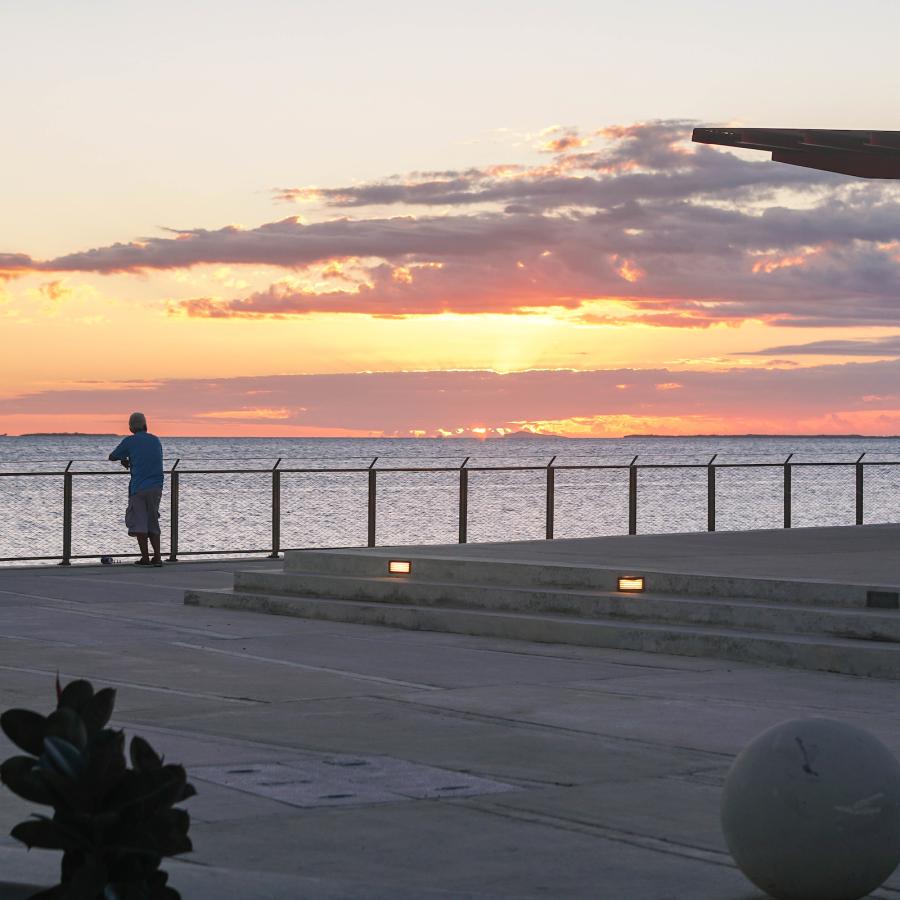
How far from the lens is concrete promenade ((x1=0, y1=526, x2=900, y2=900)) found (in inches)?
243

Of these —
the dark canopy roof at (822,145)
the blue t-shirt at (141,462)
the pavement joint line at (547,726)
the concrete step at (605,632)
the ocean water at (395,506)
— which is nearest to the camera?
the pavement joint line at (547,726)

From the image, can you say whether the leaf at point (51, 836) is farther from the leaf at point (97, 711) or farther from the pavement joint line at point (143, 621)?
the pavement joint line at point (143, 621)

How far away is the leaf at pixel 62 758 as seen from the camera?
3932 millimetres

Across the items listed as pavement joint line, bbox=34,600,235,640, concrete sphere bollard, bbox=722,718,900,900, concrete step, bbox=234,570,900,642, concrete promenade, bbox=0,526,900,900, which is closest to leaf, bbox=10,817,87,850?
concrete promenade, bbox=0,526,900,900

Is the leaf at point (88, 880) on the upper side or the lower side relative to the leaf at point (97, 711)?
lower

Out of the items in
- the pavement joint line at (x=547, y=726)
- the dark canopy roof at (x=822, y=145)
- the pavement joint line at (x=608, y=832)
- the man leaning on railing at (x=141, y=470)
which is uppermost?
the dark canopy roof at (x=822, y=145)

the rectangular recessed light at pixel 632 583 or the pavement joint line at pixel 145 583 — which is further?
the pavement joint line at pixel 145 583

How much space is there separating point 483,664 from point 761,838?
23.7 feet

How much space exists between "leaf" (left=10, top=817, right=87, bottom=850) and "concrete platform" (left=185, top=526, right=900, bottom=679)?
336 inches

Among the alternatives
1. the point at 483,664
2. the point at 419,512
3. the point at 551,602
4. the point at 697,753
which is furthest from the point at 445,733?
the point at 419,512

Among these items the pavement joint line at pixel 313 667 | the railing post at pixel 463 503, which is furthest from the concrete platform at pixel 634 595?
the railing post at pixel 463 503

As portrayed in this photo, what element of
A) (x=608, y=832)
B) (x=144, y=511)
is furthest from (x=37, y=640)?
(x=608, y=832)

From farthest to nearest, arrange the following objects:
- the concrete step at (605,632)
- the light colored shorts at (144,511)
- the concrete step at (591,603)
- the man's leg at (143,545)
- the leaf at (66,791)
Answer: the man's leg at (143,545), the light colored shorts at (144,511), the concrete step at (591,603), the concrete step at (605,632), the leaf at (66,791)

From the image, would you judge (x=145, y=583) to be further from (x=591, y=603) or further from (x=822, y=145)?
(x=822, y=145)
